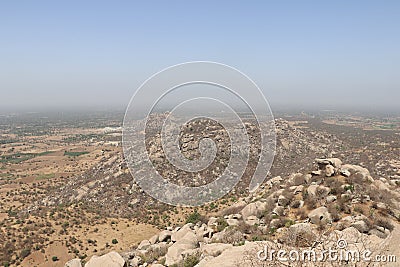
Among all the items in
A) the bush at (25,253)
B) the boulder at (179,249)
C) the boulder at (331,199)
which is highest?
the boulder at (331,199)

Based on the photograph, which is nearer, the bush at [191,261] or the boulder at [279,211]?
the bush at [191,261]

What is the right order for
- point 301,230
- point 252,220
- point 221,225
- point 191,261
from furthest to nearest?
1. point 221,225
2. point 252,220
3. point 301,230
4. point 191,261

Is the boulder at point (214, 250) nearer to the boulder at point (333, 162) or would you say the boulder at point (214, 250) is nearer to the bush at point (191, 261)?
the bush at point (191, 261)

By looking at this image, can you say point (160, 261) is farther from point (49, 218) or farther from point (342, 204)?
point (49, 218)

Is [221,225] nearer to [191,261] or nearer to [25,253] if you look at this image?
[191,261]

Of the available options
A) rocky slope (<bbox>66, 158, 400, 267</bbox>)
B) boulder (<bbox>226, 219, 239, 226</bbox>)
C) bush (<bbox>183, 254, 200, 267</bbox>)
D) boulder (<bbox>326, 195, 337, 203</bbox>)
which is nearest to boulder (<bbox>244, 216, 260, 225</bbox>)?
rocky slope (<bbox>66, 158, 400, 267</bbox>)

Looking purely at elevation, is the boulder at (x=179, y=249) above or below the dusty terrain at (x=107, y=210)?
above

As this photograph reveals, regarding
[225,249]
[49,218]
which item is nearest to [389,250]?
[225,249]

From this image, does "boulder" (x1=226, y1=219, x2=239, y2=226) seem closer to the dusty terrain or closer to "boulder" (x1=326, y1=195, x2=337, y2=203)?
the dusty terrain

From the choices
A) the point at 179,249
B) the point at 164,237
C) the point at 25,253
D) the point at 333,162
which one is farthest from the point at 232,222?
the point at 25,253

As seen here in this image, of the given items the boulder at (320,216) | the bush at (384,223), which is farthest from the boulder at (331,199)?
the bush at (384,223)

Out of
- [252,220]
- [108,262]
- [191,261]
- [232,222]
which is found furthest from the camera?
[232,222]
